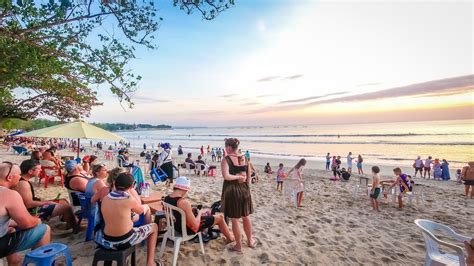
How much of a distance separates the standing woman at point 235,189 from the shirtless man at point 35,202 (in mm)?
2769

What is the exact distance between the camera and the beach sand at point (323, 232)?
3.91 m

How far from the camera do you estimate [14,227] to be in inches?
125

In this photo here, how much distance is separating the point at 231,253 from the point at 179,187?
1.38 meters

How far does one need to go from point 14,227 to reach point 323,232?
5141mm

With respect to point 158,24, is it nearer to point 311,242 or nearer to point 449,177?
point 311,242

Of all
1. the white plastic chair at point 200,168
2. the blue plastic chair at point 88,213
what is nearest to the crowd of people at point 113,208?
the blue plastic chair at point 88,213

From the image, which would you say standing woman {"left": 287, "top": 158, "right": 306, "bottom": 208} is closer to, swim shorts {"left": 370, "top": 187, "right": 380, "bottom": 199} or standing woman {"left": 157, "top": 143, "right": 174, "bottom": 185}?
swim shorts {"left": 370, "top": 187, "right": 380, "bottom": 199}

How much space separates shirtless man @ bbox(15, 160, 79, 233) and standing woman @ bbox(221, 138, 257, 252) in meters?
2.77

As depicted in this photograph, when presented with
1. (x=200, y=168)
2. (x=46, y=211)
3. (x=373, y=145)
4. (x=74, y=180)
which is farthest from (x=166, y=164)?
(x=373, y=145)

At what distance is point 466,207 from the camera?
8055mm

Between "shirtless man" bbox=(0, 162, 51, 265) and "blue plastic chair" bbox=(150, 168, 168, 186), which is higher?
"shirtless man" bbox=(0, 162, 51, 265)

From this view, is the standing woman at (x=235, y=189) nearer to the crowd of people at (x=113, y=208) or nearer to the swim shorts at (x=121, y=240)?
the crowd of people at (x=113, y=208)

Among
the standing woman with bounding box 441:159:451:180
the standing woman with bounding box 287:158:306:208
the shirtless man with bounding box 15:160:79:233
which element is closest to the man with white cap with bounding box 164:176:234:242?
the shirtless man with bounding box 15:160:79:233

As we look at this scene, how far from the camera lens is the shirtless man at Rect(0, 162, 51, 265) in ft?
8.80
